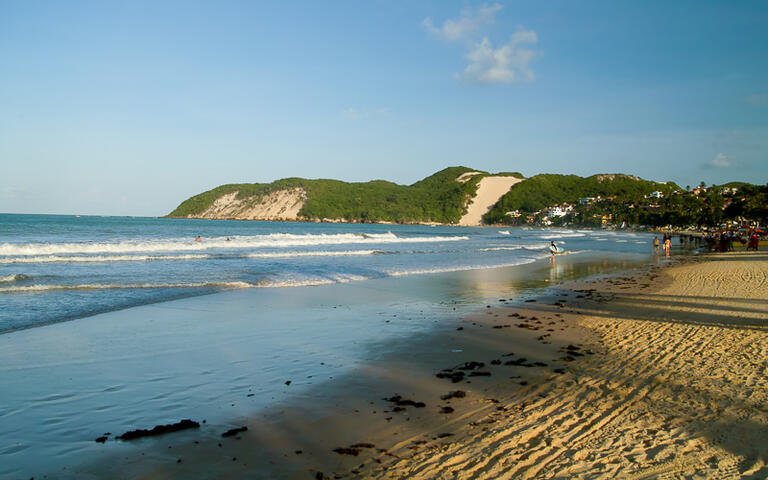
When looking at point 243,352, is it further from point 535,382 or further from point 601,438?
point 601,438

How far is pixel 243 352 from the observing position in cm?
743

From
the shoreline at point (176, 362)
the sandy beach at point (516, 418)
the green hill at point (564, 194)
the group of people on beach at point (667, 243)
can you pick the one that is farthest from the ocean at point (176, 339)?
the green hill at point (564, 194)

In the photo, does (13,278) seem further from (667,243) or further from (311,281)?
(667,243)

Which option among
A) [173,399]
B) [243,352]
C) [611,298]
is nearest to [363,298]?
[243,352]

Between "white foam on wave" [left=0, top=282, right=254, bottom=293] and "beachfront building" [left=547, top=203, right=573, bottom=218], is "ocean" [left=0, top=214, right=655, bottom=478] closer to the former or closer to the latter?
"white foam on wave" [left=0, top=282, right=254, bottom=293]

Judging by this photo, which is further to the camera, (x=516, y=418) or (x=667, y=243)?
(x=667, y=243)

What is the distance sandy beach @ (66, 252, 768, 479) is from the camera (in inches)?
146

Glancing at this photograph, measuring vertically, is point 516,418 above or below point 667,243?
below

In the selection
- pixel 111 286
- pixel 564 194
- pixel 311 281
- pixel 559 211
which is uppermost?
pixel 564 194

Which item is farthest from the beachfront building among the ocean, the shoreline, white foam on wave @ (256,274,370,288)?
the shoreline

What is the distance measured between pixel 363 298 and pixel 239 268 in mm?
9757

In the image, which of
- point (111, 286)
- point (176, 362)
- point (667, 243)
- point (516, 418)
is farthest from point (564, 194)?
point (516, 418)

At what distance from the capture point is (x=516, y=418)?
4.68m

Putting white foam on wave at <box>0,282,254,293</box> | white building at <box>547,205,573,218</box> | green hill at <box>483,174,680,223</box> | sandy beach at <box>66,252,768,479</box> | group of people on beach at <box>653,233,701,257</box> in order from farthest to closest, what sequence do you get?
1. green hill at <box>483,174,680,223</box>
2. white building at <box>547,205,573,218</box>
3. group of people on beach at <box>653,233,701,257</box>
4. white foam on wave at <box>0,282,254,293</box>
5. sandy beach at <box>66,252,768,479</box>
